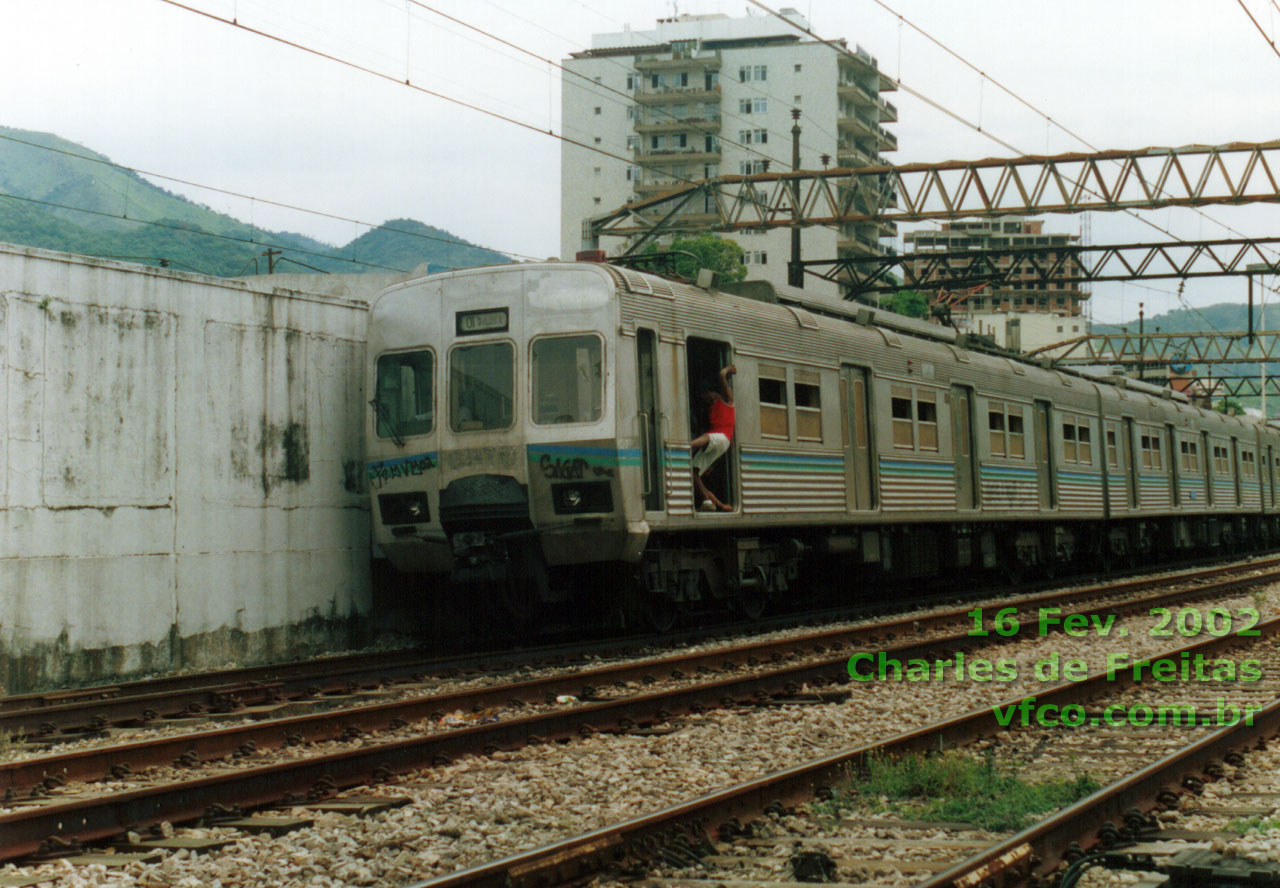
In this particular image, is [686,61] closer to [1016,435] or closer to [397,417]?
[1016,435]

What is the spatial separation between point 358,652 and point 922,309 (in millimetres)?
62216

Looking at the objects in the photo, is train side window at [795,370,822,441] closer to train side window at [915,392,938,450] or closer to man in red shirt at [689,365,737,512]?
man in red shirt at [689,365,737,512]

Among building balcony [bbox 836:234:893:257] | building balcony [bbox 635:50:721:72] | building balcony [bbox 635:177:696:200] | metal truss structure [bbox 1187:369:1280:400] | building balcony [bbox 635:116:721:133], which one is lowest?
metal truss structure [bbox 1187:369:1280:400]

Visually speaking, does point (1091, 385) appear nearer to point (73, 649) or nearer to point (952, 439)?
point (952, 439)

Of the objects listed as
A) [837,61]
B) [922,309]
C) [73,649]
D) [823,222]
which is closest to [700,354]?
[73,649]

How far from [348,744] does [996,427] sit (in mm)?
13414

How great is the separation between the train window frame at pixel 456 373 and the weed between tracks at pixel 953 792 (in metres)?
5.75

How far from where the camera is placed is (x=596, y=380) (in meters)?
11.5

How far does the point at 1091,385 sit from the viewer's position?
23781 millimetres

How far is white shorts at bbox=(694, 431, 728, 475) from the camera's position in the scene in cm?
1248

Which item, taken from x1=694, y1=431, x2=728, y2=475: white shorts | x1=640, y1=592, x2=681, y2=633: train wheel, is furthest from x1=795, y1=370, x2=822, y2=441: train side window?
x1=640, y1=592, x2=681, y2=633: train wheel

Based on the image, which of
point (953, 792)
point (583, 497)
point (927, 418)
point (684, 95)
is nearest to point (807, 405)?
point (927, 418)

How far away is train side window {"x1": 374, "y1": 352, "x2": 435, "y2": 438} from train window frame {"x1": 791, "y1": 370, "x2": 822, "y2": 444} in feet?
12.7

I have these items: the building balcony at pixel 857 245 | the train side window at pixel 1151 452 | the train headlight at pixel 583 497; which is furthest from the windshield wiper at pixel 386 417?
the building balcony at pixel 857 245
